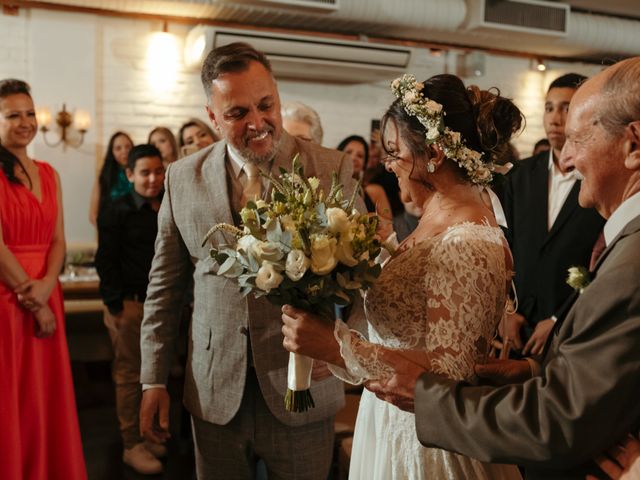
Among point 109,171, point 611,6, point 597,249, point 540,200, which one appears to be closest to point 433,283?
point 597,249

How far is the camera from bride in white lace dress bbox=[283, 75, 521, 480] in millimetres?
1501

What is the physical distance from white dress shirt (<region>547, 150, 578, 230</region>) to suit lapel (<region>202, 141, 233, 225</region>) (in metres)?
1.82

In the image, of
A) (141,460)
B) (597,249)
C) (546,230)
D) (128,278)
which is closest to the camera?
(597,249)

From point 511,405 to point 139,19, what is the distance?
631cm

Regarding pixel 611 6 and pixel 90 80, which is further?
pixel 611 6

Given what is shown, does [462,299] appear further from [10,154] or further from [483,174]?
[10,154]

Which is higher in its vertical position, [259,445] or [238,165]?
[238,165]

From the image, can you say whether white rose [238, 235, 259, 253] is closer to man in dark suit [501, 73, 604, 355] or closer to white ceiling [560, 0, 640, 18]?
man in dark suit [501, 73, 604, 355]

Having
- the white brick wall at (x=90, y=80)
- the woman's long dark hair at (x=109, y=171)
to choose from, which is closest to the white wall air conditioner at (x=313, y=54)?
the white brick wall at (x=90, y=80)

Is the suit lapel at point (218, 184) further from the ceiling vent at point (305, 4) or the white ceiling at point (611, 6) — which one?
the white ceiling at point (611, 6)

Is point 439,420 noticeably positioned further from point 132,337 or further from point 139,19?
point 139,19

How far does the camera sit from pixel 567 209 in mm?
3143

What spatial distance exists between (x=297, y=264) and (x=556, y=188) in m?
2.23

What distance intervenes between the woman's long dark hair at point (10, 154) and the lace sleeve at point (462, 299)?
2483 mm
